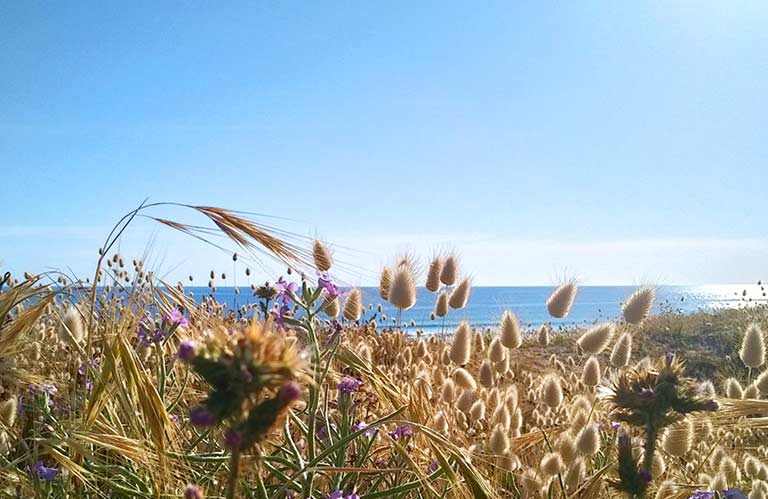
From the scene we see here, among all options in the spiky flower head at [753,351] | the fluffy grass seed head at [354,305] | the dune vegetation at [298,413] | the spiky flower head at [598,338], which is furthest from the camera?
the fluffy grass seed head at [354,305]

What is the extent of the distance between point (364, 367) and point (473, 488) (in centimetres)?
58

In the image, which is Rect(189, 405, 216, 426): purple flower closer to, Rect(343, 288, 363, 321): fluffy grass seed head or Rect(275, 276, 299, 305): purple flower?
Rect(275, 276, 299, 305): purple flower

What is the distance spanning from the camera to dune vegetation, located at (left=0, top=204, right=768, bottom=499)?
2.94 ft

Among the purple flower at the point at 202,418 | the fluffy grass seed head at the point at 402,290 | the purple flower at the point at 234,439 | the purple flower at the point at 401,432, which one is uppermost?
the fluffy grass seed head at the point at 402,290

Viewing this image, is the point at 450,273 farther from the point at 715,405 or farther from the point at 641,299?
the point at 715,405

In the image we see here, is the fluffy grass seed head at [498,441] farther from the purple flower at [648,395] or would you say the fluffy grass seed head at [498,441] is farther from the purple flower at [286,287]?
the purple flower at [286,287]

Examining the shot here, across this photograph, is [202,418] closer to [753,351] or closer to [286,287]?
[286,287]

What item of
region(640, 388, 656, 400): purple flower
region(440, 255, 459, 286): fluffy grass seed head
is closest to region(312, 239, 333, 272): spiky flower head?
region(640, 388, 656, 400): purple flower

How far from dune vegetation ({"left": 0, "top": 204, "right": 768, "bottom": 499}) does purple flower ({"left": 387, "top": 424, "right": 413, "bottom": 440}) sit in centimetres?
1

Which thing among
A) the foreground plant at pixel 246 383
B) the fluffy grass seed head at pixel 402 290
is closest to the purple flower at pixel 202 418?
the foreground plant at pixel 246 383

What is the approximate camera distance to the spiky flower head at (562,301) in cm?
300

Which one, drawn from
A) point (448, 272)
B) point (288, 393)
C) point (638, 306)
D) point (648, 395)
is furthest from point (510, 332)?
point (288, 393)

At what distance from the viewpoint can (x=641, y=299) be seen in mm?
2744

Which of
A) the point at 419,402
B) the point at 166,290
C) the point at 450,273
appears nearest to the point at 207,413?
the point at 419,402
